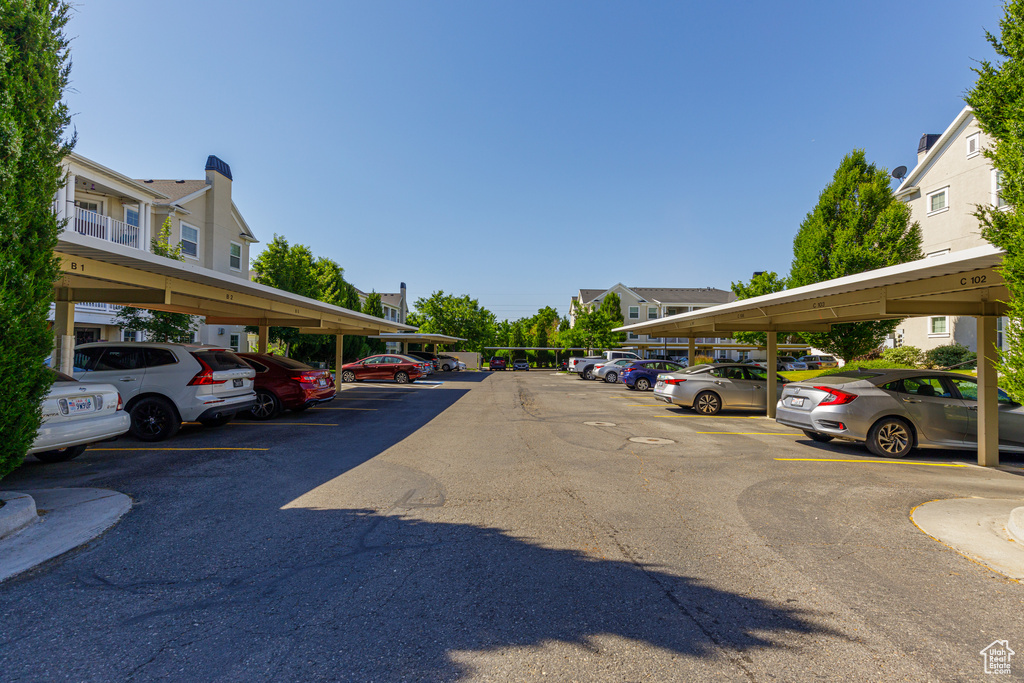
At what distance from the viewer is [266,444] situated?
916 centimetres

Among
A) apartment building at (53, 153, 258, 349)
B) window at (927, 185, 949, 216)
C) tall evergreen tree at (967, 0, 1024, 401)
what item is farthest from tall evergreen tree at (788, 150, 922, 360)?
apartment building at (53, 153, 258, 349)

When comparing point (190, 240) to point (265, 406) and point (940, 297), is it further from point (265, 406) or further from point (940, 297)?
point (940, 297)

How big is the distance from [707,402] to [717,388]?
0.50 m

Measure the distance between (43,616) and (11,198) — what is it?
345cm

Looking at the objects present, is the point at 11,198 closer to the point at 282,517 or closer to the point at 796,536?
the point at 282,517

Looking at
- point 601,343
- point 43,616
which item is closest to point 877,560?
point 43,616

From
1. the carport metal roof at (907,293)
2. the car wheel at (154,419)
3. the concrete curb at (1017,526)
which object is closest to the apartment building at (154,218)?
the car wheel at (154,419)

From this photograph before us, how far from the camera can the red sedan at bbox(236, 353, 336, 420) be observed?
12.8 m

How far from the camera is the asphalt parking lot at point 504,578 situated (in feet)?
9.41

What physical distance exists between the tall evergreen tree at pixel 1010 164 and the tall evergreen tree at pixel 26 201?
358 inches

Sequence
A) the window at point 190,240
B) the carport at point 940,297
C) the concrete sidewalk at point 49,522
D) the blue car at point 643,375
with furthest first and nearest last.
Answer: the window at point 190,240, the blue car at point 643,375, the carport at point 940,297, the concrete sidewalk at point 49,522

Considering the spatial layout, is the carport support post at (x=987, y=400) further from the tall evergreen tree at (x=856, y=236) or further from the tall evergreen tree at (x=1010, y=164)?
the tall evergreen tree at (x=856, y=236)

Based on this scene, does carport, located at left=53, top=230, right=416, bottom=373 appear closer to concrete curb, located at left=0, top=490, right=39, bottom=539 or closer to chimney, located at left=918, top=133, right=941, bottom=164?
concrete curb, located at left=0, top=490, right=39, bottom=539

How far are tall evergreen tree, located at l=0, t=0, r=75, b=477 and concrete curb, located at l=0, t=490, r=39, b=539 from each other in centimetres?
35
